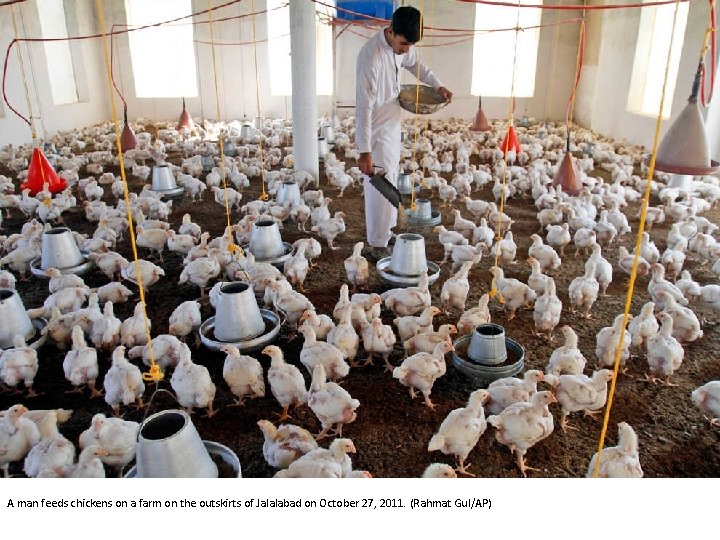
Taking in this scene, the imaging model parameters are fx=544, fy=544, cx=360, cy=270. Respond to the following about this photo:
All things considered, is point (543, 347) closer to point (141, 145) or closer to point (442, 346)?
point (442, 346)

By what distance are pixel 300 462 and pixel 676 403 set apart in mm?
2512

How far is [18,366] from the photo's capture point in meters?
3.46

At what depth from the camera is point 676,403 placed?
3518 mm

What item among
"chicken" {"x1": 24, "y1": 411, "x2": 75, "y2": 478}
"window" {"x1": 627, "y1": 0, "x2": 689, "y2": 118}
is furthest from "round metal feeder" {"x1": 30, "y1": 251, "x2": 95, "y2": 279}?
"window" {"x1": 627, "y1": 0, "x2": 689, "y2": 118}

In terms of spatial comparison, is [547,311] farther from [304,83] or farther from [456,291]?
[304,83]

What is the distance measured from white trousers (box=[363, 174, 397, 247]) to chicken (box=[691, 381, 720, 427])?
11.2 ft

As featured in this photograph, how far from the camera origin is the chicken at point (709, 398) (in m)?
3.13

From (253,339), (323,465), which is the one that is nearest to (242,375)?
(253,339)

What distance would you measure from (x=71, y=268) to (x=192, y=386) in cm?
278

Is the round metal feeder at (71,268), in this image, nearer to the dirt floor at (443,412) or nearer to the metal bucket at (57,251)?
the metal bucket at (57,251)

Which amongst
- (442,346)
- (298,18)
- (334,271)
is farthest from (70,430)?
(298,18)

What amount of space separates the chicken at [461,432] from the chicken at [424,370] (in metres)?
0.48

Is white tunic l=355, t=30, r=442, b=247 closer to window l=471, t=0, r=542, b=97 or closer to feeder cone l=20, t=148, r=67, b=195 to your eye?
feeder cone l=20, t=148, r=67, b=195

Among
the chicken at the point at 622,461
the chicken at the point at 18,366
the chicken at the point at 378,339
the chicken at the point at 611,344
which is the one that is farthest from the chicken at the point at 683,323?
the chicken at the point at 18,366
